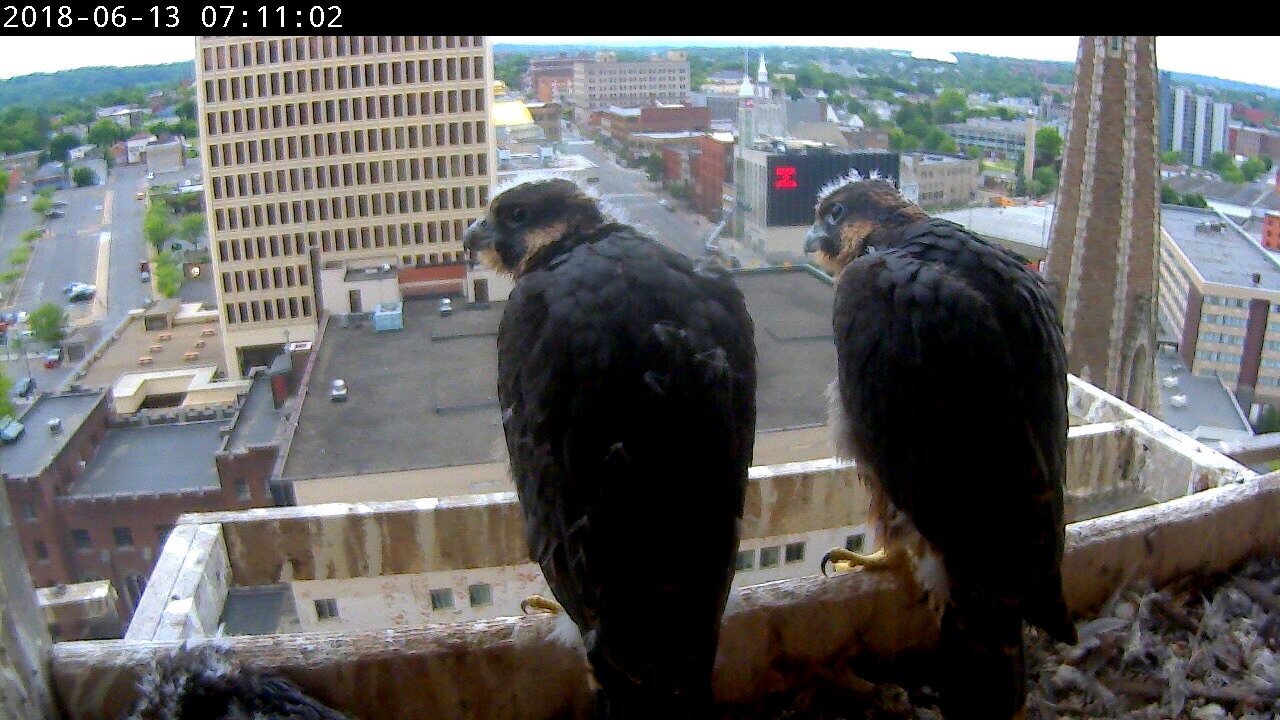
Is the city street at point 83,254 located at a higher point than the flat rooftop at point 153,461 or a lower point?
higher

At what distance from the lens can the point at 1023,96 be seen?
356 inches

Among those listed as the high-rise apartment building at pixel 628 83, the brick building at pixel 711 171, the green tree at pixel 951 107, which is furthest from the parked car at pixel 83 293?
the green tree at pixel 951 107

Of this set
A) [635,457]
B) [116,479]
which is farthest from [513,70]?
[635,457]

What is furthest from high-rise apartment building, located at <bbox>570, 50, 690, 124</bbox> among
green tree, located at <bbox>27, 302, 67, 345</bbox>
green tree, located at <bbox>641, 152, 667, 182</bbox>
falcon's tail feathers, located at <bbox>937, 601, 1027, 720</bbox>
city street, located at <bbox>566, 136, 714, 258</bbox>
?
falcon's tail feathers, located at <bbox>937, 601, 1027, 720</bbox>

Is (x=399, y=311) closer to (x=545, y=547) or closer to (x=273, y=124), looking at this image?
(x=273, y=124)

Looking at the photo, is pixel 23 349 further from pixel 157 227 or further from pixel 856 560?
pixel 856 560

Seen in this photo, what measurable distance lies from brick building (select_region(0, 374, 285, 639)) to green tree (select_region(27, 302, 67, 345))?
2.16 ft

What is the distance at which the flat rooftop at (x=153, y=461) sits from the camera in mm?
7133

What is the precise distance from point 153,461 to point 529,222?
679 centimetres

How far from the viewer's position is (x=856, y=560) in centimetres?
215

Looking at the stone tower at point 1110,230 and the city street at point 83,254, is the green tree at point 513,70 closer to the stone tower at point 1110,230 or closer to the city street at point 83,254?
the city street at point 83,254
